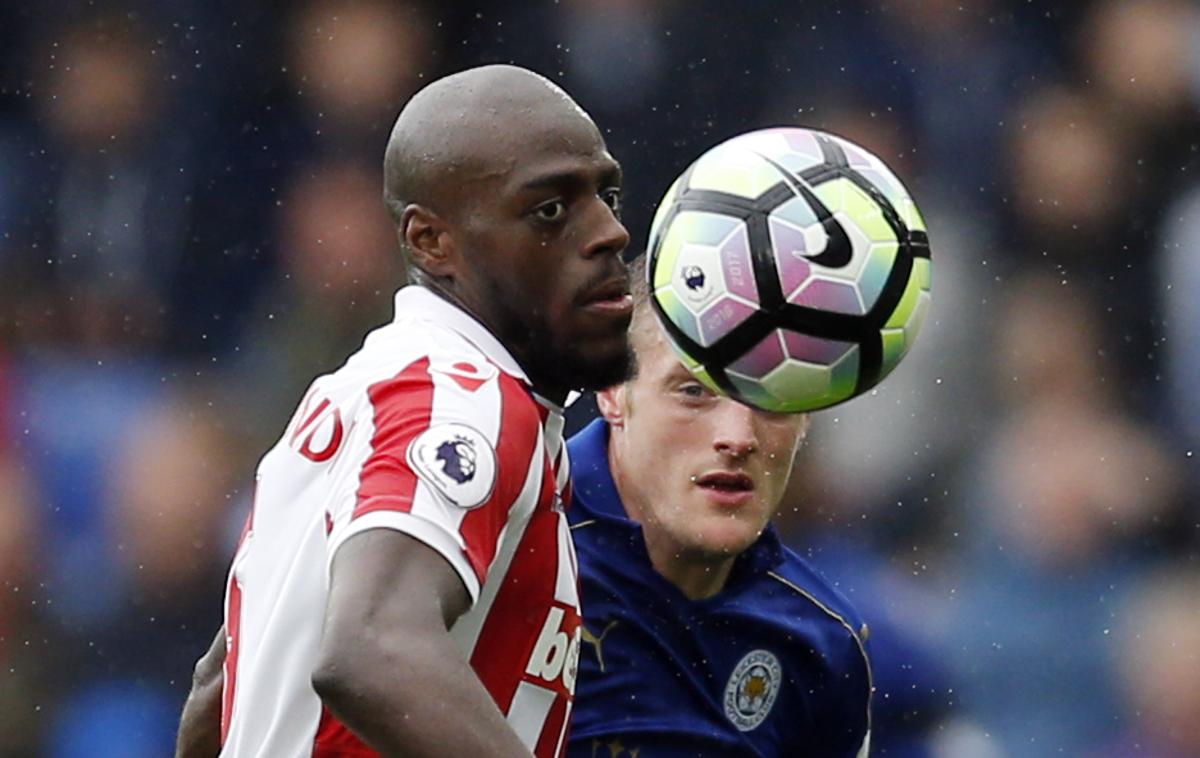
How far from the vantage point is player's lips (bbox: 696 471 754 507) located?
4523 mm

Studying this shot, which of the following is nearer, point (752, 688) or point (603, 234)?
point (603, 234)

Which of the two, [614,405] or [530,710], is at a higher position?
[530,710]

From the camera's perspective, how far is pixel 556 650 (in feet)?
10.8

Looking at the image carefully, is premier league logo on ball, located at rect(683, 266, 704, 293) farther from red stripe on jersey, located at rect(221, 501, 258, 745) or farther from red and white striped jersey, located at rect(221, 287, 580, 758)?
red stripe on jersey, located at rect(221, 501, 258, 745)

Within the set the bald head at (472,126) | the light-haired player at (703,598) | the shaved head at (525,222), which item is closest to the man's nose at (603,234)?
the shaved head at (525,222)

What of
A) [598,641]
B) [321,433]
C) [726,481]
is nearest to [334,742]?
[321,433]

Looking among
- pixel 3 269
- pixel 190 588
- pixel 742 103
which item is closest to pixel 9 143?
pixel 3 269

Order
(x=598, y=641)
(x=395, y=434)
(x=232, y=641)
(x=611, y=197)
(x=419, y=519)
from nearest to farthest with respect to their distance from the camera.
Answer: (x=419, y=519) → (x=395, y=434) → (x=232, y=641) → (x=611, y=197) → (x=598, y=641)

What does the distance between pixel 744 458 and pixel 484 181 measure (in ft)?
4.50

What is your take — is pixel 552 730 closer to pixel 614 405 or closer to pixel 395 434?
pixel 395 434

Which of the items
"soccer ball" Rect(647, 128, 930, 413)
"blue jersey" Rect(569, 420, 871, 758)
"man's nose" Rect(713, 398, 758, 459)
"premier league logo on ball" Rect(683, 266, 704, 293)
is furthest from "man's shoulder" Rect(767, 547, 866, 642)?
"premier league logo on ball" Rect(683, 266, 704, 293)

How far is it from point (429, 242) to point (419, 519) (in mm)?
834

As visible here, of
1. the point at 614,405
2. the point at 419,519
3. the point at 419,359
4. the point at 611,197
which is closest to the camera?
the point at 419,519

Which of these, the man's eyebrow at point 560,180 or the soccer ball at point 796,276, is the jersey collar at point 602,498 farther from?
the man's eyebrow at point 560,180
